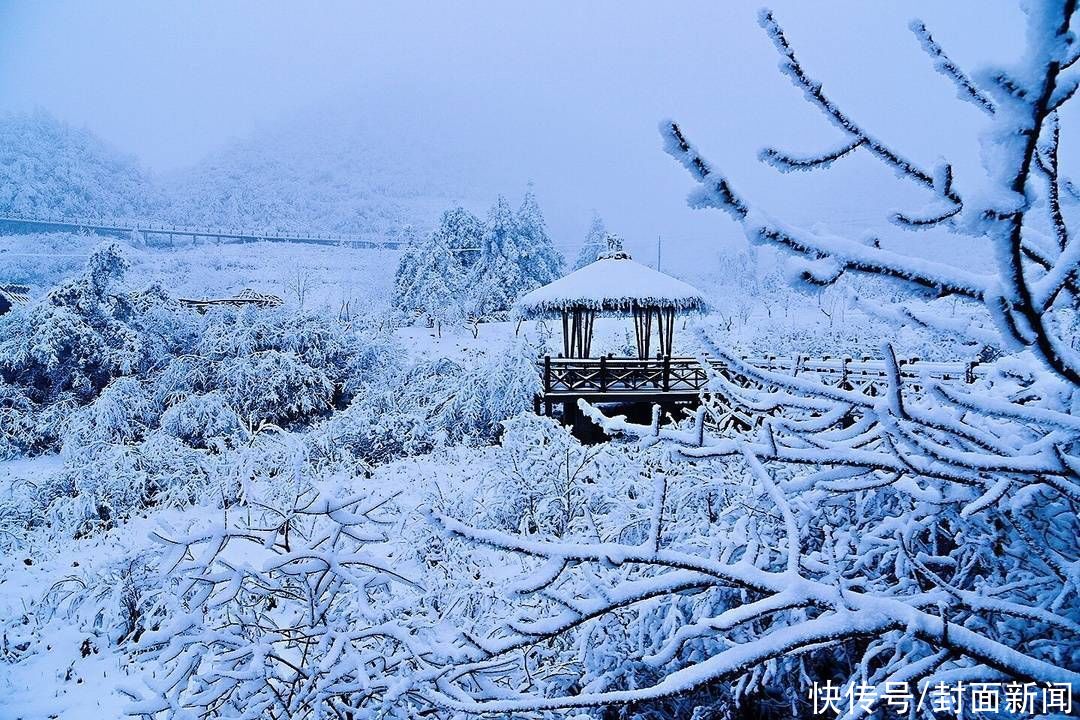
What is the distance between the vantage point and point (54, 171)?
23.0 m

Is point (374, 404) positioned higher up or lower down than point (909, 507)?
lower down

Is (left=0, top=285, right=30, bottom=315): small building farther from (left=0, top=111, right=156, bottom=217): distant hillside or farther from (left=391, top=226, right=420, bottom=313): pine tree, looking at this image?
(left=391, top=226, right=420, bottom=313): pine tree

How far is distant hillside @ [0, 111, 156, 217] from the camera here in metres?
21.1

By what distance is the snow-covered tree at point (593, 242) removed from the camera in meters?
34.2

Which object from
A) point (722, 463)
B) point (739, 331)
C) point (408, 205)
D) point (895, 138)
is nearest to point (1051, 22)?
point (895, 138)

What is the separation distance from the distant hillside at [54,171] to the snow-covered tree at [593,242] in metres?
24.9

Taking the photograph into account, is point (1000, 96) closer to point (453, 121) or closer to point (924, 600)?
point (924, 600)

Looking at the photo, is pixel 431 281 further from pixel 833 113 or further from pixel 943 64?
pixel 833 113

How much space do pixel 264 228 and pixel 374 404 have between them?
3642cm

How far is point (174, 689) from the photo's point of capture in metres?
1.86

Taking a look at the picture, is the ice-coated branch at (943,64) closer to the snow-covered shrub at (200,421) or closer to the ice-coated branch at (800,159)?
the ice-coated branch at (800,159)

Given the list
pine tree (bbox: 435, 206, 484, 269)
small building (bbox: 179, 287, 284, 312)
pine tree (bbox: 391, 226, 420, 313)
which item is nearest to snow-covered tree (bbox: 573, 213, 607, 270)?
pine tree (bbox: 435, 206, 484, 269)

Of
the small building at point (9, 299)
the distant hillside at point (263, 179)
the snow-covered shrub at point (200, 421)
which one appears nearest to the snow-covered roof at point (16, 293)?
the small building at point (9, 299)

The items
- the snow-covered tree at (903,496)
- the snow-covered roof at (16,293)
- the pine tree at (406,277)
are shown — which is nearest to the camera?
the snow-covered tree at (903,496)
